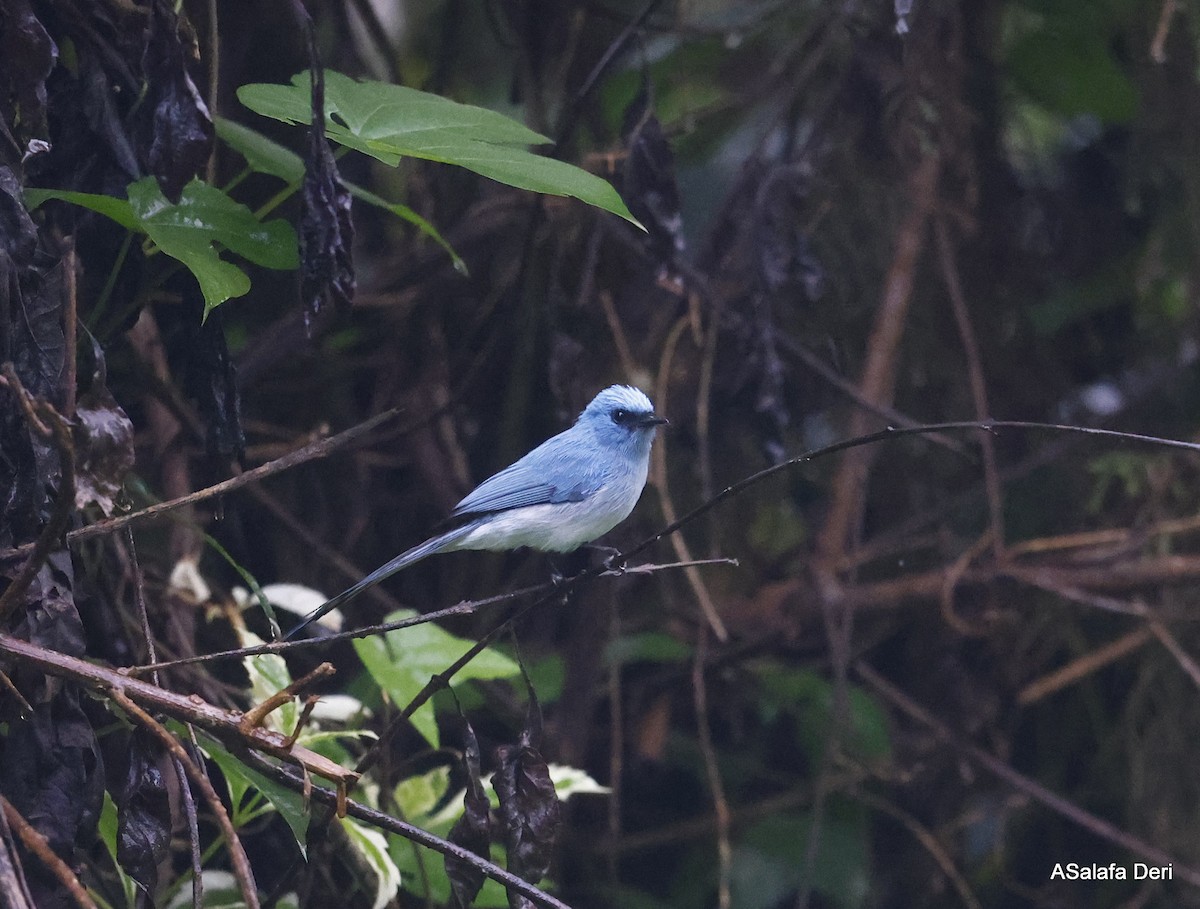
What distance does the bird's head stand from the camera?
350 cm

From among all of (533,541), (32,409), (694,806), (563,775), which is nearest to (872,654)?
(694,806)

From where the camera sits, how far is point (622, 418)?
3529mm

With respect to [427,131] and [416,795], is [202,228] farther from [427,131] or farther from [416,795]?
[416,795]

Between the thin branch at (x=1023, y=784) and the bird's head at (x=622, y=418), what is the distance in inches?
52.8

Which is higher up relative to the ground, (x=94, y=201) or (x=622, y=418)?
(x=94, y=201)

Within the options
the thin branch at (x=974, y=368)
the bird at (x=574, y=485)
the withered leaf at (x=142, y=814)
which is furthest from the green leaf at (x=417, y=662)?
the thin branch at (x=974, y=368)

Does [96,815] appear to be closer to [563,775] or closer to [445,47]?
[563,775]

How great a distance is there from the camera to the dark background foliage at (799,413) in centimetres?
352

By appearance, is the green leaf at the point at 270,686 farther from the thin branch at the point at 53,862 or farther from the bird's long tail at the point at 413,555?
the thin branch at the point at 53,862

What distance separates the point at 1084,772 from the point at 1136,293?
6.17 feet

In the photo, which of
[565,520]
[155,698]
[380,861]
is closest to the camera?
[155,698]

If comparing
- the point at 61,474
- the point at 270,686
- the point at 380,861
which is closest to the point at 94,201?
the point at 61,474

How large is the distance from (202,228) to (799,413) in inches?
83.1

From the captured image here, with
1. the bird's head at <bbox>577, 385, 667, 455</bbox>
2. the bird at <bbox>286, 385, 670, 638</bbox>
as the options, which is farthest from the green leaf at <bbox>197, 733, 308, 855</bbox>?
the bird's head at <bbox>577, 385, 667, 455</bbox>
